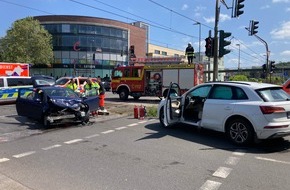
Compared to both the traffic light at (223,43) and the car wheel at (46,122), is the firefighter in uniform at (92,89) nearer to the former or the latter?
the car wheel at (46,122)

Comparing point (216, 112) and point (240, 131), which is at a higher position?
→ point (216, 112)

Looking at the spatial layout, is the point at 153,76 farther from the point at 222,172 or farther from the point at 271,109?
the point at 222,172

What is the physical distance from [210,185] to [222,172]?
2.55 ft

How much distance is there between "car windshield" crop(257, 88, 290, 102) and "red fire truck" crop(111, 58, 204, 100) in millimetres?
11967

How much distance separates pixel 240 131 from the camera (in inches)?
313

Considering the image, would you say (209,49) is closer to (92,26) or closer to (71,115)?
(71,115)

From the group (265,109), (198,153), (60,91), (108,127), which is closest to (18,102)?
(60,91)

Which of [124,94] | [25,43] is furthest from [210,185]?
[25,43]

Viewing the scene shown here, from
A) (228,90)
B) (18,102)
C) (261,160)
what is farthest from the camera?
(18,102)

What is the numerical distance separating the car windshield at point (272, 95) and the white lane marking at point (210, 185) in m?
3.11

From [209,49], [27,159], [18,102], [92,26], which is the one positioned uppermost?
[92,26]

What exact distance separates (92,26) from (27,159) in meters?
69.1

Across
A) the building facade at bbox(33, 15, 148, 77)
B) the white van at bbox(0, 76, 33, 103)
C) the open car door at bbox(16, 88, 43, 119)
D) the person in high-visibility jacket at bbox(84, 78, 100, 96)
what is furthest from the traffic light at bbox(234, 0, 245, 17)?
the building facade at bbox(33, 15, 148, 77)

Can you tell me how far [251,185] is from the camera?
17.0 ft
